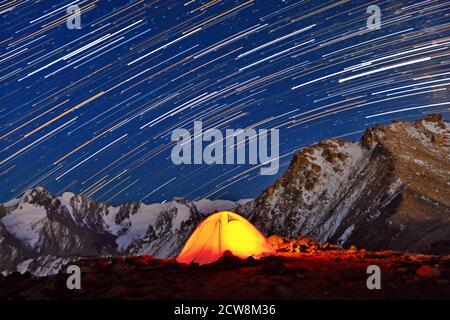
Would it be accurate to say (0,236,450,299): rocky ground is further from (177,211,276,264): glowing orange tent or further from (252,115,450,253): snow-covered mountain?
(252,115,450,253): snow-covered mountain

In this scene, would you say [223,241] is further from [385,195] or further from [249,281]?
[385,195]

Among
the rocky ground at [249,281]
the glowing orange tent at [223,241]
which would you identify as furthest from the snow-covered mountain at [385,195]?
the rocky ground at [249,281]

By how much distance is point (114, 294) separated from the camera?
12.3 m

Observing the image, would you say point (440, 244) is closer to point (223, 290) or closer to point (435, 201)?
point (435, 201)

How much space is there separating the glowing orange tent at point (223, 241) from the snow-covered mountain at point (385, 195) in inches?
1893

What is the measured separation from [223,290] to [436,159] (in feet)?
511

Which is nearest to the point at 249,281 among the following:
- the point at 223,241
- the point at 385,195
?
the point at 223,241

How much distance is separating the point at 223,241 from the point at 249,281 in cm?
575

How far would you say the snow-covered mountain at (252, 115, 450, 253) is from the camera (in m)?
100

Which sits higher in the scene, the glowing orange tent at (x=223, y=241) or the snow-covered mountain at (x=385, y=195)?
the snow-covered mountain at (x=385, y=195)

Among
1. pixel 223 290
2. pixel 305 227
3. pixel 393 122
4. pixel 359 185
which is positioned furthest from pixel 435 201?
pixel 223 290

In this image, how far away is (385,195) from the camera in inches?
4966

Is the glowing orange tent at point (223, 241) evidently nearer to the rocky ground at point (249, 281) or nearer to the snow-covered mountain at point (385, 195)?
the rocky ground at point (249, 281)

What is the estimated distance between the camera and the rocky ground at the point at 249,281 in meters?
12.0
